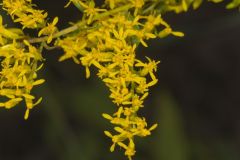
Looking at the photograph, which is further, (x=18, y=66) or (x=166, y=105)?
(x=166, y=105)

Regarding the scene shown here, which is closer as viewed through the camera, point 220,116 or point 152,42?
point 152,42

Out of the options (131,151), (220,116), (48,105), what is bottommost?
(220,116)

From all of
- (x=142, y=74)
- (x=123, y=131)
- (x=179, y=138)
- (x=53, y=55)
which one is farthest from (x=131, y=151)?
(x=53, y=55)

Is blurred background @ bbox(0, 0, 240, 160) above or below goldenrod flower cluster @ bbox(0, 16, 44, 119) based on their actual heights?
below

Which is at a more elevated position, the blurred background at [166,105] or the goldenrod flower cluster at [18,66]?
the goldenrod flower cluster at [18,66]

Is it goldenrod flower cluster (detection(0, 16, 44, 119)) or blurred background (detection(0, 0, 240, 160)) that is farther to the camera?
blurred background (detection(0, 0, 240, 160))

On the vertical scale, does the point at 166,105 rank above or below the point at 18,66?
below

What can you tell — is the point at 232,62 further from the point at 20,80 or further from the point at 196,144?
the point at 20,80

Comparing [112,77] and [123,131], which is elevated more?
[112,77]
